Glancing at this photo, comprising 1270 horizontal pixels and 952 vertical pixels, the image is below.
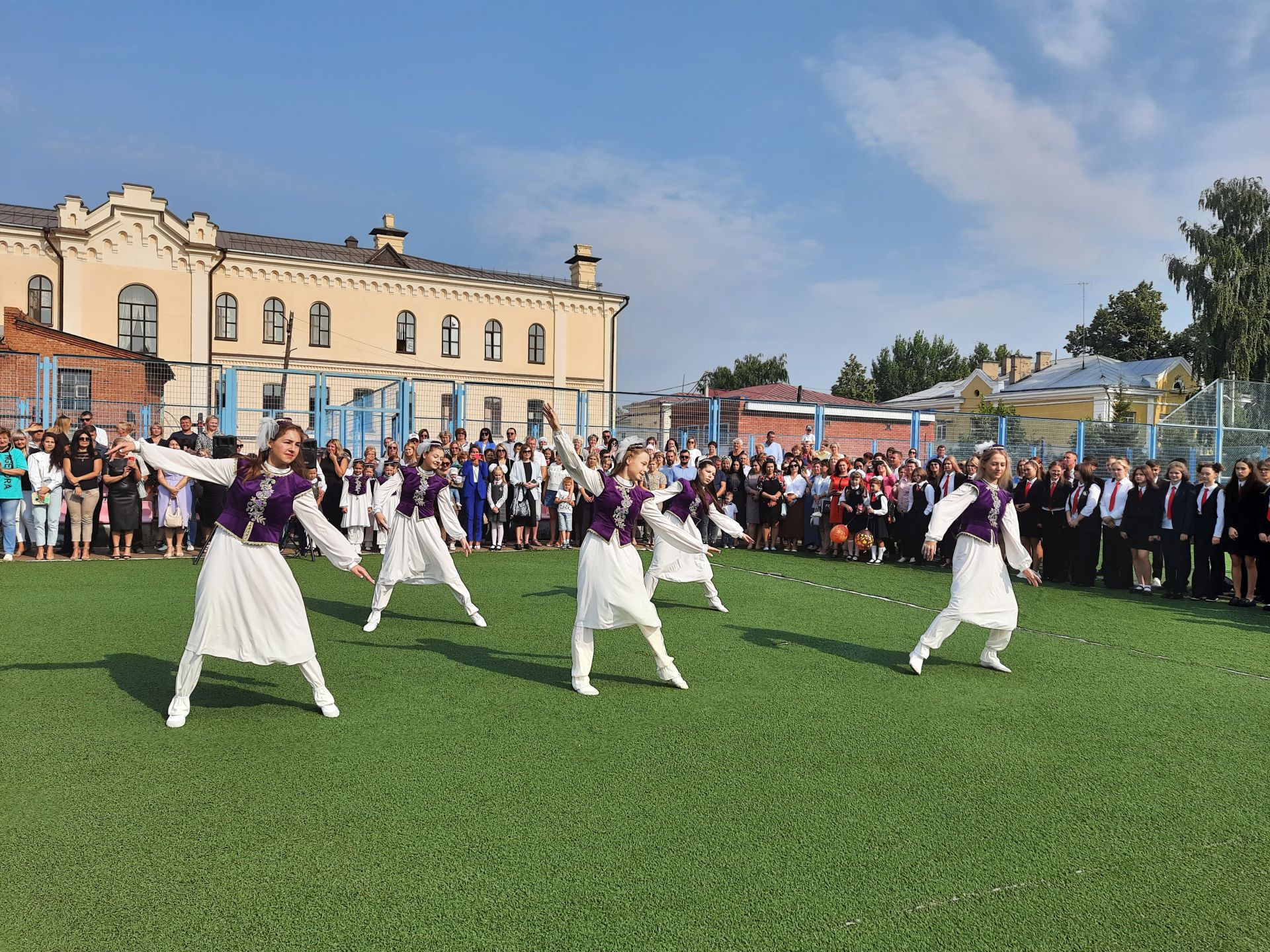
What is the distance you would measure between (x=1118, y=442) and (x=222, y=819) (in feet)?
84.4

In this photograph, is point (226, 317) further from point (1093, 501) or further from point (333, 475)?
point (1093, 501)

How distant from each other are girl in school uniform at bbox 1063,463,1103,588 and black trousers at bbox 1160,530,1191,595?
3.36 feet

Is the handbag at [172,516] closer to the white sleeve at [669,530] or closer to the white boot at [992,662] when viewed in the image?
the white sleeve at [669,530]

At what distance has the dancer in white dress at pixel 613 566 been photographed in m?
7.08

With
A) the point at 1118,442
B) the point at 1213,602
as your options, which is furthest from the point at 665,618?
the point at 1118,442

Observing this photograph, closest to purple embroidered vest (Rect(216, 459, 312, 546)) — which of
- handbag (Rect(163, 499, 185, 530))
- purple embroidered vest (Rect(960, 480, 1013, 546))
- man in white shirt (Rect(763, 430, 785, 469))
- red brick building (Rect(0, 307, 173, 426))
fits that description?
purple embroidered vest (Rect(960, 480, 1013, 546))

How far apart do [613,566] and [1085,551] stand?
417 inches

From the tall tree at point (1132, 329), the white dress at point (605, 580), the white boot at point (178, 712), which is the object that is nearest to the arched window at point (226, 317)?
the white dress at point (605, 580)

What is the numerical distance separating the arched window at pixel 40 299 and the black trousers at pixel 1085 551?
38219 mm

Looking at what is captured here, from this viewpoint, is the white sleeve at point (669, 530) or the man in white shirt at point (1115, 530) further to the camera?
the man in white shirt at point (1115, 530)

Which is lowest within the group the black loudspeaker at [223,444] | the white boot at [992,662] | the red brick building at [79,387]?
the white boot at [992,662]

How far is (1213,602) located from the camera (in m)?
12.8

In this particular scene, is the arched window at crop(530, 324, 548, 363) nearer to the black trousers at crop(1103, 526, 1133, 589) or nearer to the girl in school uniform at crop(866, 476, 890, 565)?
the girl in school uniform at crop(866, 476, 890, 565)

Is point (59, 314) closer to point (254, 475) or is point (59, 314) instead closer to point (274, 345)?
point (274, 345)
